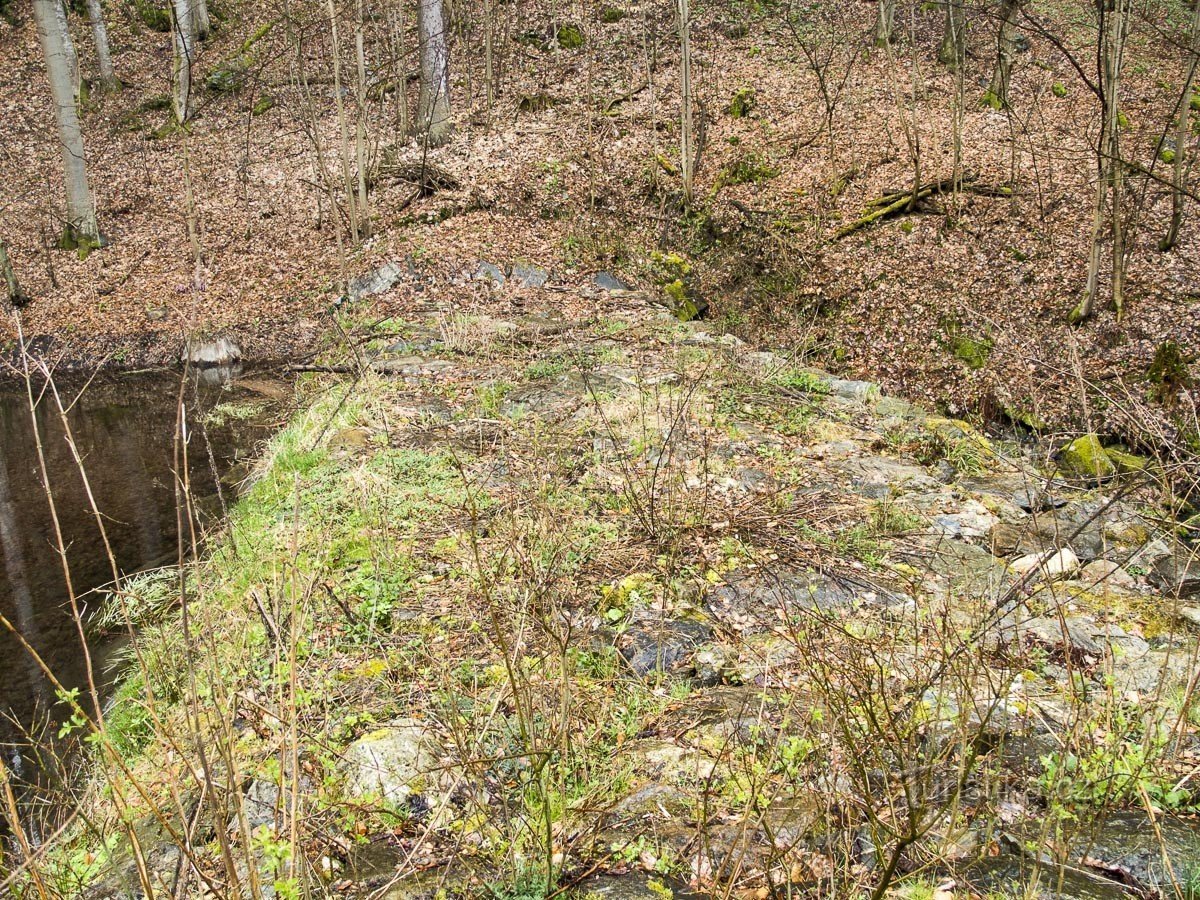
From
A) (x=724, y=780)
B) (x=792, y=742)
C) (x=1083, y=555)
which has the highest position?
(x=792, y=742)

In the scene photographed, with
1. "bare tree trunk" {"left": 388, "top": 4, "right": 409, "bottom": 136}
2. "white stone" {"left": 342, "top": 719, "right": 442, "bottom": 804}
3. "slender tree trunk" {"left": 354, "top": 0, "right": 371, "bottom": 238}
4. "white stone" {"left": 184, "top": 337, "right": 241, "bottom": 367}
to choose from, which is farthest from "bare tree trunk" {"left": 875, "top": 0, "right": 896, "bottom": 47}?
"white stone" {"left": 342, "top": 719, "right": 442, "bottom": 804}

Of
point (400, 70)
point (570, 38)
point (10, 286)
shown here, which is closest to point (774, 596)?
point (10, 286)

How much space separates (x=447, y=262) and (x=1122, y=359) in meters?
8.93

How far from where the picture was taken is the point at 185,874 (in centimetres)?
182

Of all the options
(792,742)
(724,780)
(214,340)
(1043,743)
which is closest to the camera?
(792,742)

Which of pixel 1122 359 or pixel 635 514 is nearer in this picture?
pixel 635 514

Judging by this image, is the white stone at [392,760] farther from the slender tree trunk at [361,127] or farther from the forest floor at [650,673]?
the slender tree trunk at [361,127]

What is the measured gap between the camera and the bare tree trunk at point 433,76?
46.3 ft

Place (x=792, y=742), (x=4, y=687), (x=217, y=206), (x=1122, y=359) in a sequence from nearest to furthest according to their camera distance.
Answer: (x=792, y=742) < (x=4, y=687) < (x=1122, y=359) < (x=217, y=206)

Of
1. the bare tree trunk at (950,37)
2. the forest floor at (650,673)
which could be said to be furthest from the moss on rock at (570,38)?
the forest floor at (650,673)

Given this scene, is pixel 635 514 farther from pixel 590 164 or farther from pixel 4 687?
pixel 590 164

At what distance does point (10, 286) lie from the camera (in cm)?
1244

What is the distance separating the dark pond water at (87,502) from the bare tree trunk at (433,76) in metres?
7.11

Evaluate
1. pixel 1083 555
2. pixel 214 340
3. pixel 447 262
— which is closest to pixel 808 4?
pixel 447 262
